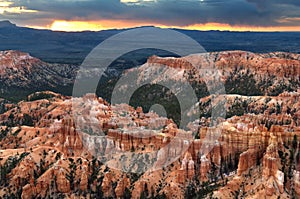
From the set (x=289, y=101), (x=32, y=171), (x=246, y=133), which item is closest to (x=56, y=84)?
(x=289, y=101)

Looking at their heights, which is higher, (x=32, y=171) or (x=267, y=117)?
(x=267, y=117)

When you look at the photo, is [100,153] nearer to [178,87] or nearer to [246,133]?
[246,133]

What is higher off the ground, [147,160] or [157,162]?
[147,160]

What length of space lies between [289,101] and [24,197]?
6141cm

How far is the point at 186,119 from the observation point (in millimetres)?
101875

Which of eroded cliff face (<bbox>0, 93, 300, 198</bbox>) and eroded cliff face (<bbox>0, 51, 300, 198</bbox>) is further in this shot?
eroded cliff face (<bbox>0, 93, 300, 198</bbox>)

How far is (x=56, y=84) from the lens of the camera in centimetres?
18375

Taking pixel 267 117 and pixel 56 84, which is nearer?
pixel 267 117

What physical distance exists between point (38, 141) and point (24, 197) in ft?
53.6

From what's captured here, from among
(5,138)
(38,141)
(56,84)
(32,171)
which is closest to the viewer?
(32,171)

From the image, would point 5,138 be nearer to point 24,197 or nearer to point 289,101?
point 24,197

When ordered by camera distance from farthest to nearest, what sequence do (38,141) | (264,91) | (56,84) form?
A: (56,84)
(264,91)
(38,141)

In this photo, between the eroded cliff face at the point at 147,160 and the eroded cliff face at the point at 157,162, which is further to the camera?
the eroded cliff face at the point at 157,162

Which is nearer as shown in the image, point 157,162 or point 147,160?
point 157,162
